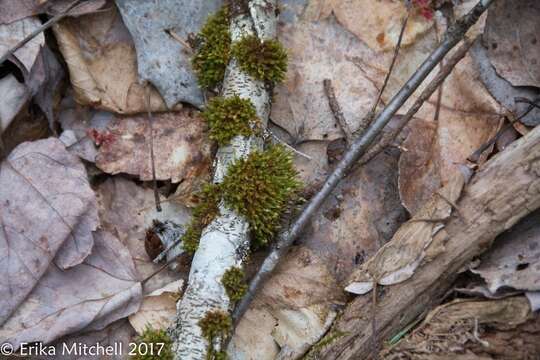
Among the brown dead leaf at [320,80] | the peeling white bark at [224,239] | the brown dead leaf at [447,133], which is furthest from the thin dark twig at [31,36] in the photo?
the brown dead leaf at [447,133]

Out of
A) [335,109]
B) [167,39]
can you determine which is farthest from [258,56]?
[167,39]

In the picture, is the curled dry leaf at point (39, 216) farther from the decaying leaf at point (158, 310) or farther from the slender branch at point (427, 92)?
the slender branch at point (427, 92)

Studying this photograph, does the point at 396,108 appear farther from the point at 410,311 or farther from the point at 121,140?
the point at 121,140

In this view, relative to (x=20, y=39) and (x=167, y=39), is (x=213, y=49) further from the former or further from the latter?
(x=20, y=39)

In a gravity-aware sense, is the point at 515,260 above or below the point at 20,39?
below

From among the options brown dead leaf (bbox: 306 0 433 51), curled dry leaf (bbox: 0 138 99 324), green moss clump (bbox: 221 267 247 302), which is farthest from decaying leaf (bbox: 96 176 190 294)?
brown dead leaf (bbox: 306 0 433 51)

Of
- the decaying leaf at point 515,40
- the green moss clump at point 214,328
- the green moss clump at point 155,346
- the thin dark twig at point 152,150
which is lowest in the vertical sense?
the green moss clump at point 155,346
